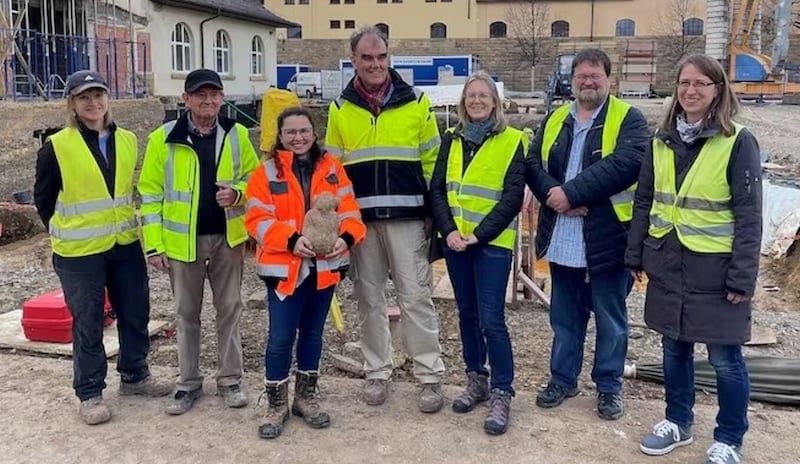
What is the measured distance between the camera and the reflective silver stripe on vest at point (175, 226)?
13.4 feet

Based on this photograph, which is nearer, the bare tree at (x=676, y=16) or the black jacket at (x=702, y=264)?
the black jacket at (x=702, y=264)

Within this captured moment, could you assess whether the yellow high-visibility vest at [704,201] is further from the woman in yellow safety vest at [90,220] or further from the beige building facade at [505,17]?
the beige building facade at [505,17]

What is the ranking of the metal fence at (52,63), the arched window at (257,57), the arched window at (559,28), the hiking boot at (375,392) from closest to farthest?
the hiking boot at (375,392) → the metal fence at (52,63) → the arched window at (257,57) → the arched window at (559,28)

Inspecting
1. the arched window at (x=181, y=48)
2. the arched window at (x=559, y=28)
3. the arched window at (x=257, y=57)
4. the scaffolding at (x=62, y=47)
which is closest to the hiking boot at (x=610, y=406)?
the scaffolding at (x=62, y=47)

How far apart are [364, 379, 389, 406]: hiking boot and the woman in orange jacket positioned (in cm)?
35

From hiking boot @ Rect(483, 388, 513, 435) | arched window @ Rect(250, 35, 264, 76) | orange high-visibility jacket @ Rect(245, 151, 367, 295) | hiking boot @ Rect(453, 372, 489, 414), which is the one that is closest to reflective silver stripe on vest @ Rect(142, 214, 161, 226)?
orange high-visibility jacket @ Rect(245, 151, 367, 295)

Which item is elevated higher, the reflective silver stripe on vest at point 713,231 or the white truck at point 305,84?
the white truck at point 305,84

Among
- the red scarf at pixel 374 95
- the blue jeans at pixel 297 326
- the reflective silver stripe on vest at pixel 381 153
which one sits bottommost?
the blue jeans at pixel 297 326

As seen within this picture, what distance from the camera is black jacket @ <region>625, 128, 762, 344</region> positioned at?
337cm

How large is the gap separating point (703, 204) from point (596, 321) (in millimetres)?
954

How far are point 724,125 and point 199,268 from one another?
2.61 meters

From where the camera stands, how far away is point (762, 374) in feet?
16.4

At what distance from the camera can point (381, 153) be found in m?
4.21

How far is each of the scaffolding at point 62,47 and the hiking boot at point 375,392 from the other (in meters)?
11.5
